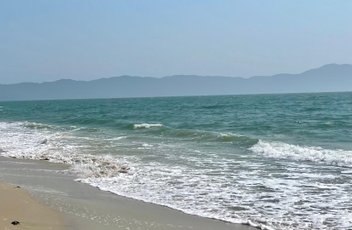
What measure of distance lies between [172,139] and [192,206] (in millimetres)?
12908

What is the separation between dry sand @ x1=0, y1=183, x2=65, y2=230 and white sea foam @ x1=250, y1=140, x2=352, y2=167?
341 inches

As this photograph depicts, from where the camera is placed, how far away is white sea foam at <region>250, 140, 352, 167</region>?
12.7 meters

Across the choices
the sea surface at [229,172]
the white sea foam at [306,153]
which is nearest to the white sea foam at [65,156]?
the sea surface at [229,172]

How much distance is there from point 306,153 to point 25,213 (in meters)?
10.4

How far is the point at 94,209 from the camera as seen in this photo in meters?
7.23

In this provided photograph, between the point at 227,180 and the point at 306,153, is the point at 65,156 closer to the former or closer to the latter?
the point at 227,180

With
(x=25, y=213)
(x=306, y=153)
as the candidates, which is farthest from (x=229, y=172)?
(x=25, y=213)

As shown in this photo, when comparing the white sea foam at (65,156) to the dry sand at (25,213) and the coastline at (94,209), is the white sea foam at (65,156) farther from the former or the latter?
the dry sand at (25,213)

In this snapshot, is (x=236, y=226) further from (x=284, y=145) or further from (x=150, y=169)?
(x=284, y=145)

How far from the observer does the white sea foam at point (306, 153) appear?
500 inches

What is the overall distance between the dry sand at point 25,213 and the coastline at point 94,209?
3 centimetres

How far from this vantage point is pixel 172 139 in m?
20.5

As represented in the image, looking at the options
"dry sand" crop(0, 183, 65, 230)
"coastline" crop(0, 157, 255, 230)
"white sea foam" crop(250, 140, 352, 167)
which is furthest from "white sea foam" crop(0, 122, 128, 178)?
"white sea foam" crop(250, 140, 352, 167)

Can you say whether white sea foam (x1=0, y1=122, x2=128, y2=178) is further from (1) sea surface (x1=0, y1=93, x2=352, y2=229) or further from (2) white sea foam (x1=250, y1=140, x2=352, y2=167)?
(2) white sea foam (x1=250, y1=140, x2=352, y2=167)
